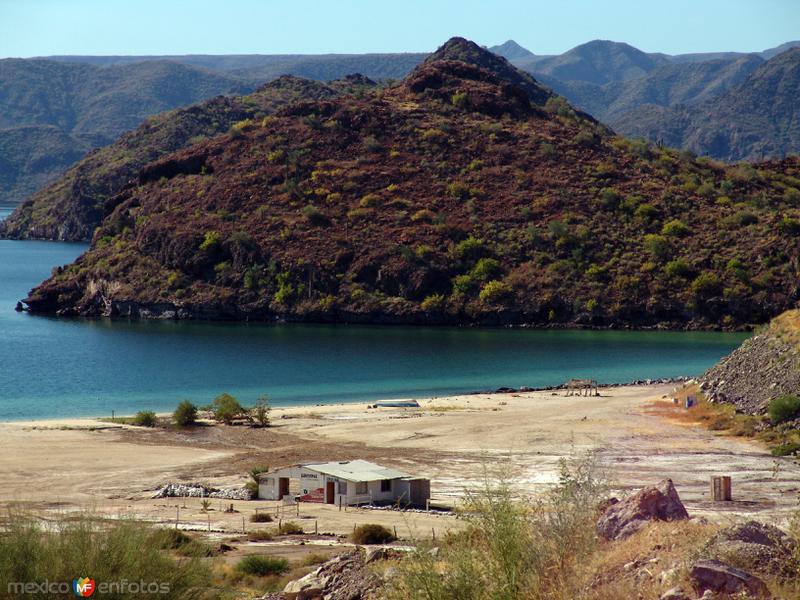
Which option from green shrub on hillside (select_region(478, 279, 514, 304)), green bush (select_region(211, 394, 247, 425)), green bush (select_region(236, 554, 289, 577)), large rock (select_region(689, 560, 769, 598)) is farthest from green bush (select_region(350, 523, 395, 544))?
green shrub on hillside (select_region(478, 279, 514, 304))

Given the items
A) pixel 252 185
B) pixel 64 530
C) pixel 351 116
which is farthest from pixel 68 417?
pixel 351 116

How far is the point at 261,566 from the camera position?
901 inches

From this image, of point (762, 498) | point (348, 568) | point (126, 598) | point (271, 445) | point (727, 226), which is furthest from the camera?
point (727, 226)

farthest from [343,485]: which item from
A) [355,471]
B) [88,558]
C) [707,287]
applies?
[707,287]

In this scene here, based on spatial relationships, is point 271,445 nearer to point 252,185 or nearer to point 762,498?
point 762,498

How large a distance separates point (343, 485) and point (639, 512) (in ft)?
58.7

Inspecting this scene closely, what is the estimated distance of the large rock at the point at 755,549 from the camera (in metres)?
13.6

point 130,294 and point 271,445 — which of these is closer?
point 271,445

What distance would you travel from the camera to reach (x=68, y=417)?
54.1 meters

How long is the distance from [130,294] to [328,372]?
143 feet

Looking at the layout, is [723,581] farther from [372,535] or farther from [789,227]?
[789,227]

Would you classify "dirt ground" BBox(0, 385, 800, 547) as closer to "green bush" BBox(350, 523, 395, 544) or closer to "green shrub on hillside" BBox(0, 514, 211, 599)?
"green bush" BBox(350, 523, 395, 544)

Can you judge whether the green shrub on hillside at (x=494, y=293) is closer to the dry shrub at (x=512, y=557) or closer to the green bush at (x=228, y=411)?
the green bush at (x=228, y=411)

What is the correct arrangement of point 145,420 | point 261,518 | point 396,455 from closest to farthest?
point 261,518 < point 396,455 < point 145,420
